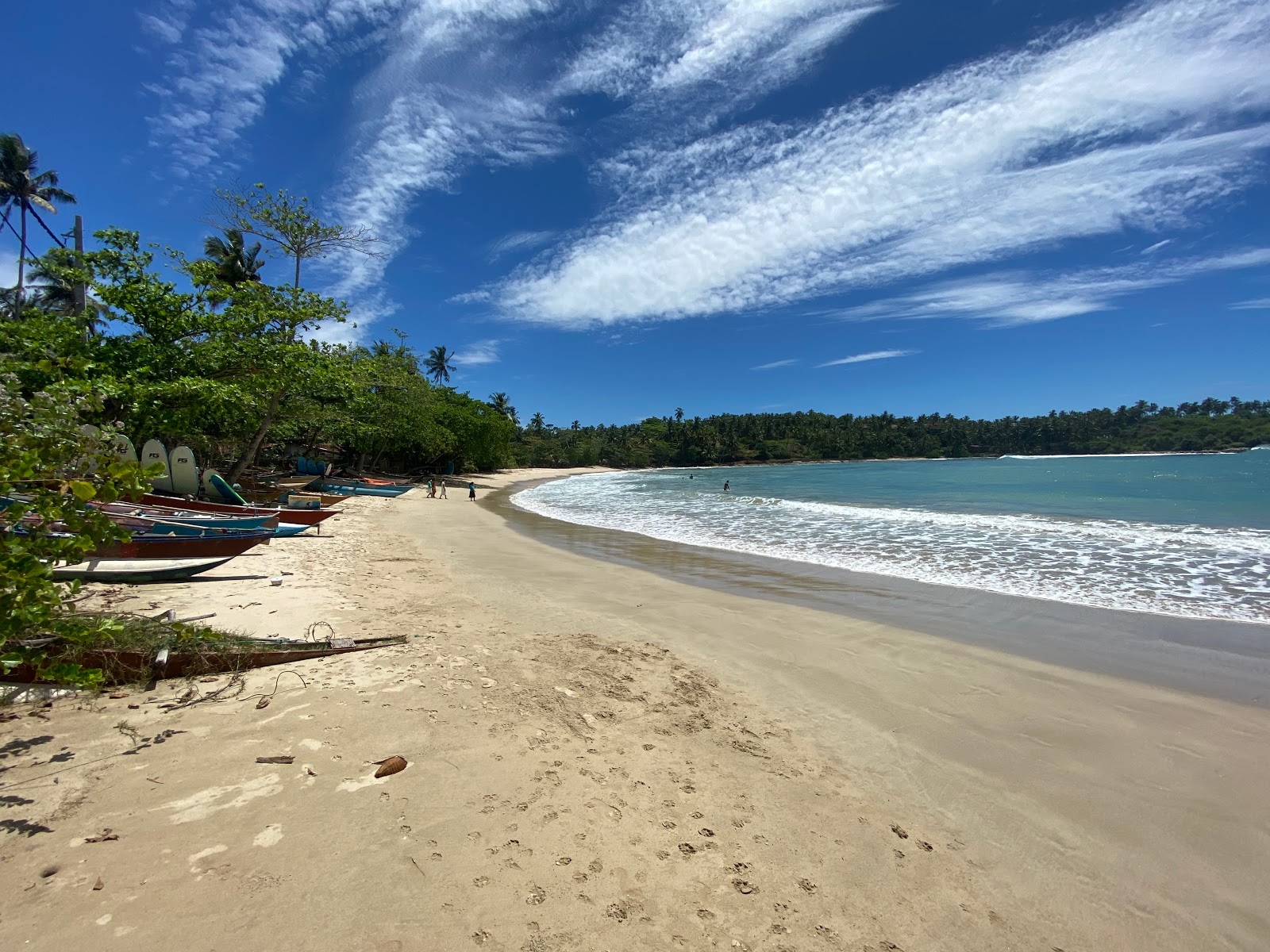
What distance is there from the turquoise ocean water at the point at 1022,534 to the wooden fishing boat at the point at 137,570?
11329 mm

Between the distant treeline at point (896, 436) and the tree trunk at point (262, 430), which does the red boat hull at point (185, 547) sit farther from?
the distant treeline at point (896, 436)

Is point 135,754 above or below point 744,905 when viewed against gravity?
above

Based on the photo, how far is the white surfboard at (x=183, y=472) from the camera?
469 inches

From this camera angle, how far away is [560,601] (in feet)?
28.6

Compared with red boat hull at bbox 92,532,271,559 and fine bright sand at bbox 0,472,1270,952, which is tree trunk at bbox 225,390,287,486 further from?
fine bright sand at bbox 0,472,1270,952

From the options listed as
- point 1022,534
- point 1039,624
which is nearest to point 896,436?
point 1022,534

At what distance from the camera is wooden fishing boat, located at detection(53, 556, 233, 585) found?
6551 millimetres

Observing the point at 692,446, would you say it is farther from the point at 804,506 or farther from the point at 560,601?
the point at 560,601

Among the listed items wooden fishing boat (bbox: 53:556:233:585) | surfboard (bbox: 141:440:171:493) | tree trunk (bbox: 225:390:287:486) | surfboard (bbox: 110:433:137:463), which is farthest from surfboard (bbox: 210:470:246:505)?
surfboard (bbox: 110:433:137:463)

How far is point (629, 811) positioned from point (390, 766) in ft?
5.02

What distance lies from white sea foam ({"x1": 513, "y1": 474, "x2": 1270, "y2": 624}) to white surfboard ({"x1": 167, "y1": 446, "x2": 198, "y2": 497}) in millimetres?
12066

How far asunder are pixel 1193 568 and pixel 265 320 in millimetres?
22989

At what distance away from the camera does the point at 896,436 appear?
13412 centimetres

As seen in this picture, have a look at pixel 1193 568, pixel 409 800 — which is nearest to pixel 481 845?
pixel 409 800
